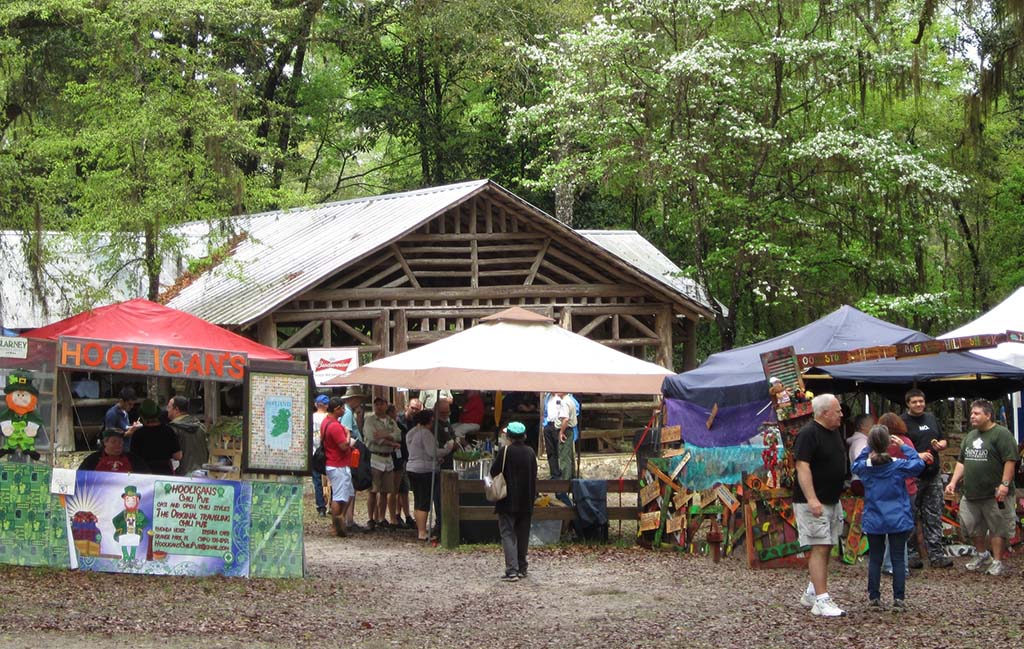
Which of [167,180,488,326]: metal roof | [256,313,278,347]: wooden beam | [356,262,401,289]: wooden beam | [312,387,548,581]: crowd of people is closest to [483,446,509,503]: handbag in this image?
[312,387,548,581]: crowd of people

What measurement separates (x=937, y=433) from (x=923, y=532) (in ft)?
3.27

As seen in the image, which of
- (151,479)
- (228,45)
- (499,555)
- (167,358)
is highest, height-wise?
(228,45)

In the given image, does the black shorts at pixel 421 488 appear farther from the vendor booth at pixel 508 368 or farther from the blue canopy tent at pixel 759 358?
the blue canopy tent at pixel 759 358

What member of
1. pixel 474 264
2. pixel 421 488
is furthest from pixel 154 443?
pixel 474 264

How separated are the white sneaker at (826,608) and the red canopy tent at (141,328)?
7546mm

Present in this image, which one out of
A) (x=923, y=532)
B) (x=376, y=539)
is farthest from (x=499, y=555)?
(x=923, y=532)

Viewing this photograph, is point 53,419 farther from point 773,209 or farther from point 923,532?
point 773,209

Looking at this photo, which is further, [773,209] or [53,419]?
[773,209]

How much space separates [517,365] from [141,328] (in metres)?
4.26

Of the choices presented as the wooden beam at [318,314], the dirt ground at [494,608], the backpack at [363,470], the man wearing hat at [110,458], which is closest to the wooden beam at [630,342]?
the wooden beam at [318,314]

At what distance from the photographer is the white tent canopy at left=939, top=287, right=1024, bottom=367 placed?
15.2 meters

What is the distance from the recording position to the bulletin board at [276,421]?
11984mm

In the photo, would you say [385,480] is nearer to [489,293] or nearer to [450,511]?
[450,511]

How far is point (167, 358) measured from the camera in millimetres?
13477
